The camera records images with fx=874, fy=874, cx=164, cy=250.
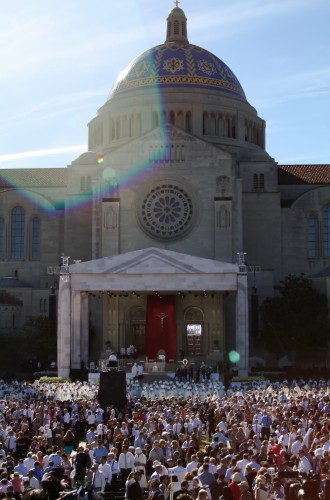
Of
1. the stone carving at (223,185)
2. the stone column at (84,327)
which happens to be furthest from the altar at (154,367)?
the stone carving at (223,185)

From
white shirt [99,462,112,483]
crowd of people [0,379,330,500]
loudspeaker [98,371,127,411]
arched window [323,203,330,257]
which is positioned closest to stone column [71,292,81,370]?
crowd of people [0,379,330,500]

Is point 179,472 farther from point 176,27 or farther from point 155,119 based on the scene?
point 176,27

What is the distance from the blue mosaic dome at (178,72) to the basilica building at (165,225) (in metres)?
0.12

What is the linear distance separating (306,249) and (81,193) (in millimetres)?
17276

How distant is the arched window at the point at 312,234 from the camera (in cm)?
6531

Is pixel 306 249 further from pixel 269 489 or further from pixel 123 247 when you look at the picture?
pixel 269 489

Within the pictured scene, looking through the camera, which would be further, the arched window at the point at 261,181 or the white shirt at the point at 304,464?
the arched window at the point at 261,181

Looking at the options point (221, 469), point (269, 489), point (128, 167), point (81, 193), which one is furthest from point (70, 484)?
point (81, 193)

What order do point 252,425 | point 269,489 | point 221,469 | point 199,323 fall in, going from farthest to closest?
point 199,323, point 252,425, point 221,469, point 269,489

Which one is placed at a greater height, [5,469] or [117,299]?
[117,299]

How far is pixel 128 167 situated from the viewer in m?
61.0

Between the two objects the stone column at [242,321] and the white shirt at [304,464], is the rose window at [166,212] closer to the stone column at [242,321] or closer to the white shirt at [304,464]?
the stone column at [242,321]

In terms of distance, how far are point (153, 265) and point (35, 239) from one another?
60.8 ft

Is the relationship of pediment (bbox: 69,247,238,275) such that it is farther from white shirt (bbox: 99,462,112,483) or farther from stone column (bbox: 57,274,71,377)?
white shirt (bbox: 99,462,112,483)
